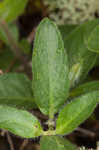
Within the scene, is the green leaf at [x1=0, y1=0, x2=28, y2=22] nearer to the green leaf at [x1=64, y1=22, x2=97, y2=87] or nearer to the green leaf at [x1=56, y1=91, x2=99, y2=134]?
the green leaf at [x1=64, y1=22, x2=97, y2=87]

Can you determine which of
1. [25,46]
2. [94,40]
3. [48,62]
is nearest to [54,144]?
[48,62]

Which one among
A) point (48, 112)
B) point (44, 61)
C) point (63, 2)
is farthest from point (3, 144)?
point (63, 2)

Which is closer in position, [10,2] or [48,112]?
[48,112]

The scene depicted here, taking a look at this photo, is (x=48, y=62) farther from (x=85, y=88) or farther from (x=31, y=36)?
(x=31, y=36)

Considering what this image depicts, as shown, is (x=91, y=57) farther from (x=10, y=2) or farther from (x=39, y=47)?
(x=10, y=2)

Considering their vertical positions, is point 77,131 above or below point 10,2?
below

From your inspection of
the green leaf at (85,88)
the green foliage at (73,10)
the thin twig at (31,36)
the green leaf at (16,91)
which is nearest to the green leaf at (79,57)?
the green leaf at (85,88)

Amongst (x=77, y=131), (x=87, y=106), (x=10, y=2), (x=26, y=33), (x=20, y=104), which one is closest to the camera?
(x=87, y=106)
